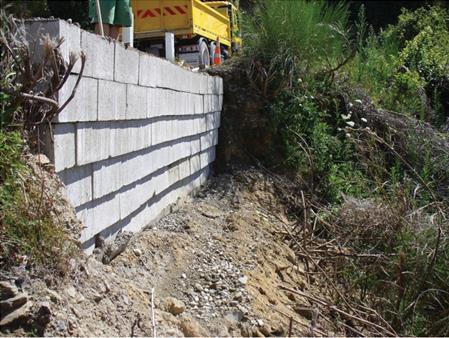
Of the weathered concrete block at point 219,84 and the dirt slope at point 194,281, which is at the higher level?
the weathered concrete block at point 219,84

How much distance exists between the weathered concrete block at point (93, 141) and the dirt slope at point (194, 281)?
1.92 feet

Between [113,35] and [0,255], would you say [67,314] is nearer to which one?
[0,255]

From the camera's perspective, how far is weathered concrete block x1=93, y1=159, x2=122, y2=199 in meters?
3.54

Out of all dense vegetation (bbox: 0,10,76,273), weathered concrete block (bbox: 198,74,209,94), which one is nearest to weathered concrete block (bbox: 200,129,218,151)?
weathered concrete block (bbox: 198,74,209,94)

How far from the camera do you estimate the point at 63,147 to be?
3057 mm

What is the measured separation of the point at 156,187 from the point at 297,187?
9.11 ft

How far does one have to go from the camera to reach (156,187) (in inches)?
191

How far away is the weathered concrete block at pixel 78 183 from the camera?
3.16m

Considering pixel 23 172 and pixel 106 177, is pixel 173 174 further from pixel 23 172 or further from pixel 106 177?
pixel 23 172

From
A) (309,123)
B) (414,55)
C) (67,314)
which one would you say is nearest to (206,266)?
(67,314)

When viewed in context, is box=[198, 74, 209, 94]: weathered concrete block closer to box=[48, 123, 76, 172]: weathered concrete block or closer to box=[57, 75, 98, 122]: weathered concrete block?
box=[57, 75, 98, 122]: weathered concrete block

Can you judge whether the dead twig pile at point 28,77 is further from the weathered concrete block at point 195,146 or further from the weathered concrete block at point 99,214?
the weathered concrete block at point 195,146

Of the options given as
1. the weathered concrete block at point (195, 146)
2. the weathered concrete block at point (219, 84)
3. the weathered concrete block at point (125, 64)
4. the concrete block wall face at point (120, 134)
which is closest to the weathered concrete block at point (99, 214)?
the concrete block wall face at point (120, 134)

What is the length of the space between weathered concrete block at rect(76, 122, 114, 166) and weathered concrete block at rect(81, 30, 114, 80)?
296 mm
